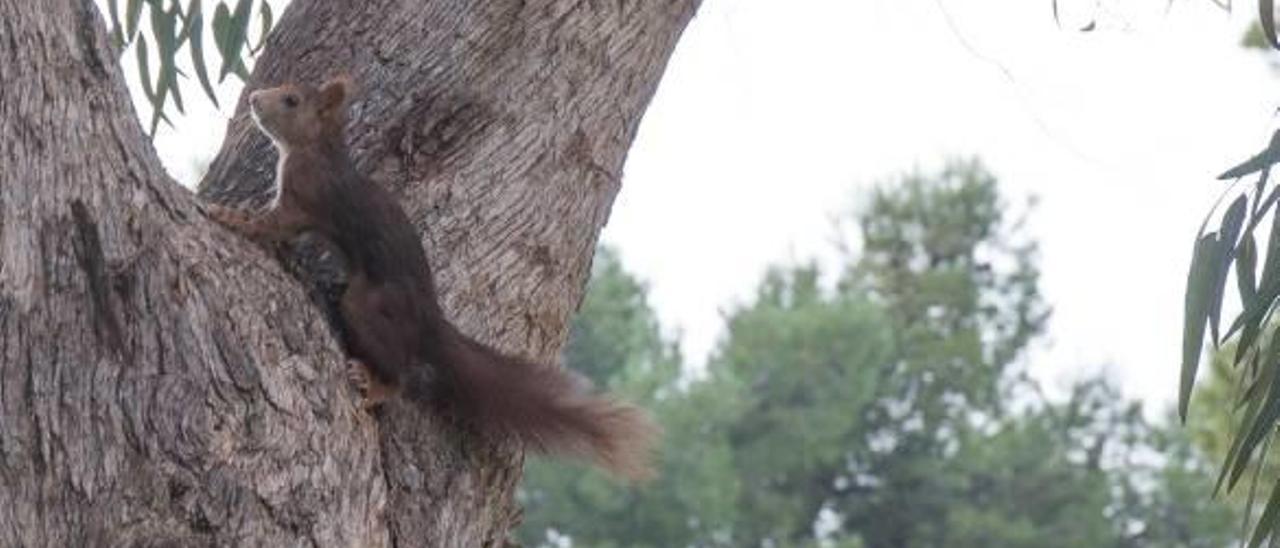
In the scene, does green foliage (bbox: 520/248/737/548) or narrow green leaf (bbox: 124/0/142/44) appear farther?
green foliage (bbox: 520/248/737/548)

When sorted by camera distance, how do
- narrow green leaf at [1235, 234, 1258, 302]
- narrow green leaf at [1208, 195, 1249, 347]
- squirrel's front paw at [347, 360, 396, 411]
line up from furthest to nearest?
narrow green leaf at [1235, 234, 1258, 302] → narrow green leaf at [1208, 195, 1249, 347] → squirrel's front paw at [347, 360, 396, 411]

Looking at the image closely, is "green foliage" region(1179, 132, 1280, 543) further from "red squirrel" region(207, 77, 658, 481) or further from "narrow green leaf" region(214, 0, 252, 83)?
"narrow green leaf" region(214, 0, 252, 83)

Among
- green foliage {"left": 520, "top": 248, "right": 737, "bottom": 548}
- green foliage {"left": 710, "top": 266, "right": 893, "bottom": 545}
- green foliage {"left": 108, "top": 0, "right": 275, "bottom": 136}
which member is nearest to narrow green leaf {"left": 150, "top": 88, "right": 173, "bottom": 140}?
green foliage {"left": 108, "top": 0, "right": 275, "bottom": 136}

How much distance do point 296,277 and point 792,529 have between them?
20.0m

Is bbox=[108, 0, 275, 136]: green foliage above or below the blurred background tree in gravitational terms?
below

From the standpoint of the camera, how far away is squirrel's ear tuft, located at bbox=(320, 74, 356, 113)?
4551 mm

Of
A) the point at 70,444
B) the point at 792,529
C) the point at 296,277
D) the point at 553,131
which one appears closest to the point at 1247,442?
the point at 553,131

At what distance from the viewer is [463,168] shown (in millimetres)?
4504

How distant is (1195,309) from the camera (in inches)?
198

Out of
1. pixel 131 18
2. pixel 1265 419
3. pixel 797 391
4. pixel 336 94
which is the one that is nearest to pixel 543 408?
pixel 336 94

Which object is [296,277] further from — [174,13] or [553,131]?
[174,13]

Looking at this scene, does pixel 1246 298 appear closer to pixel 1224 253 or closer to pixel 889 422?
pixel 1224 253

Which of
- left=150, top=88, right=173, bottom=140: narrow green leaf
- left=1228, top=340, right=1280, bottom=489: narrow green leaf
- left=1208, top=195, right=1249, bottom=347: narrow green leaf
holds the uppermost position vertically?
left=150, top=88, right=173, bottom=140: narrow green leaf

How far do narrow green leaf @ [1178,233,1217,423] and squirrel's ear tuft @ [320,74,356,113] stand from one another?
1.23 metres
